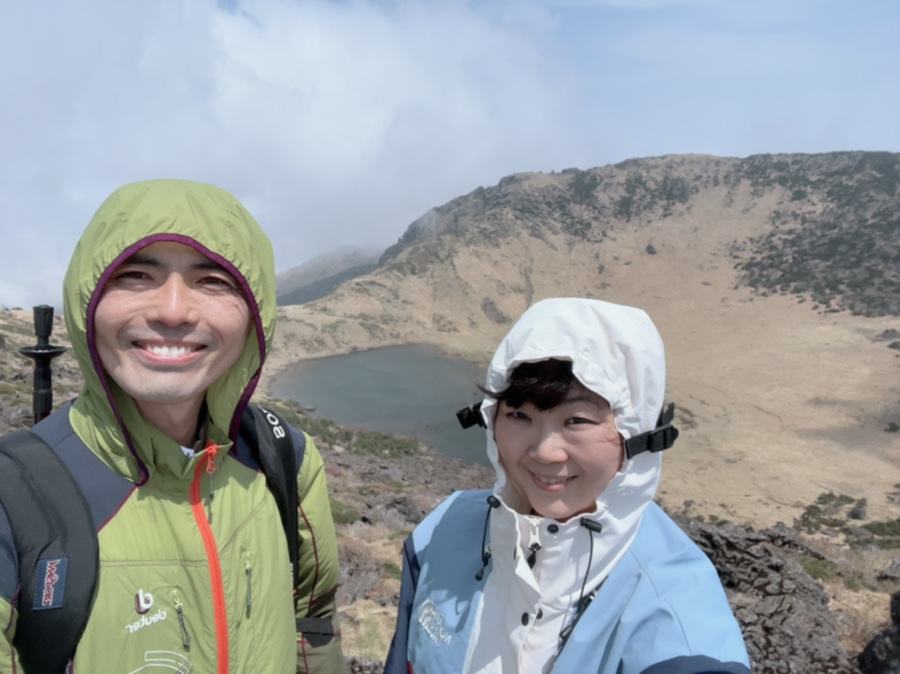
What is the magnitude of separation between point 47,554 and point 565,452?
1.53 metres

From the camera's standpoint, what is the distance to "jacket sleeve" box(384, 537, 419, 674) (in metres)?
2.18

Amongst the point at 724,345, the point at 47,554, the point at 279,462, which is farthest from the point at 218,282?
the point at 724,345

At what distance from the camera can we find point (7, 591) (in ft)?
4.83

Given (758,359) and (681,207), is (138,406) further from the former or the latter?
(681,207)

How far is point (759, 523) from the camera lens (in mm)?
18500

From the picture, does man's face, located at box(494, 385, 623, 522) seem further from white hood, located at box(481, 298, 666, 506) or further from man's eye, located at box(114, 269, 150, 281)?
man's eye, located at box(114, 269, 150, 281)

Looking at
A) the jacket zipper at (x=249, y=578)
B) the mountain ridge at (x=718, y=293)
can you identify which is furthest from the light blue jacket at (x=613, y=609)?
the mountain ridge at (x=718, y=293)

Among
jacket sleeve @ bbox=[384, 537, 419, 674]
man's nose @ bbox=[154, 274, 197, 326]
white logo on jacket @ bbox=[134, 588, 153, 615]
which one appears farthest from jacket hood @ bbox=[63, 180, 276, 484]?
jacket sleeve @ bbox=[384, 537, 419, 674]

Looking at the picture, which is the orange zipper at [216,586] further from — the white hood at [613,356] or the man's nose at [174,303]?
the white hood at [613,356]

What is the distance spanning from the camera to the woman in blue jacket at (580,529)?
1662 millimetres

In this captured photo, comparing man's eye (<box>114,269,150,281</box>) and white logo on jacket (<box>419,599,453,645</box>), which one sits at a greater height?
man's eye (<box>114,269,150,281</box>)

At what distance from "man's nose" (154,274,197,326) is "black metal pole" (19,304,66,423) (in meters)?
1.24

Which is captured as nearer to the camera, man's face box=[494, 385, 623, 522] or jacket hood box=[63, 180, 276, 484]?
jacket hood box=[63, 180, 276, 484]

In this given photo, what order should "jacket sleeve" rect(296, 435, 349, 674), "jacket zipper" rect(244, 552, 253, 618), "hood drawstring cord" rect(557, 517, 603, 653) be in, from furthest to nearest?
"jacket sleeve" rect(296, 435, 349, 674), "jacket zipper" rect(244, 552, 253, 618), "hood drawstring cord" rect(557, 517, 603, 653)
